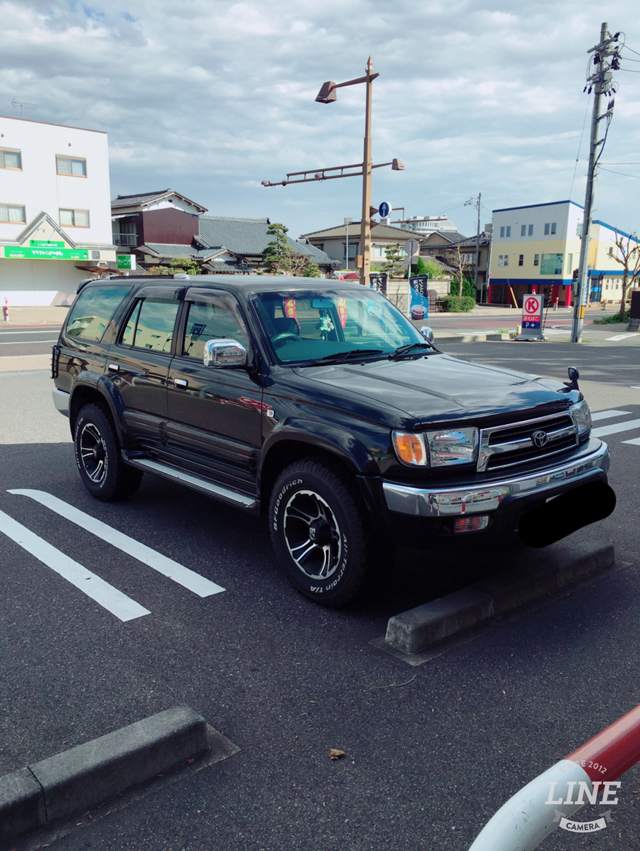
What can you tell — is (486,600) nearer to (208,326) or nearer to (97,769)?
(97,769)

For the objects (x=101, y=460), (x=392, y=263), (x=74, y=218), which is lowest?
(x=101, y=460)

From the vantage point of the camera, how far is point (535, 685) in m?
3.16

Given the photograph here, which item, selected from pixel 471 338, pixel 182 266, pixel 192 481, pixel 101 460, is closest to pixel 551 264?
pixel 182 266

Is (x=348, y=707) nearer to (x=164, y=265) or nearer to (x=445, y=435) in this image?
(x=445, y=435)

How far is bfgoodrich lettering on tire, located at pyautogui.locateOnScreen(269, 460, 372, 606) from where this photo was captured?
11.8 ft

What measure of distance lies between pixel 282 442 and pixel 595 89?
2306 cm

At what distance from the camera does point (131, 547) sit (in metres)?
4.81

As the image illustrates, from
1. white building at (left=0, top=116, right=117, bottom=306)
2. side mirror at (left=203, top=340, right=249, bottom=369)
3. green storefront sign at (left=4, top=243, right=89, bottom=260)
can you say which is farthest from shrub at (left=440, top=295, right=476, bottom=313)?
side mirror at (left=203, top=340, right=249, bottom=369)

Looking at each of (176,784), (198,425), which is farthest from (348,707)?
(198,425)

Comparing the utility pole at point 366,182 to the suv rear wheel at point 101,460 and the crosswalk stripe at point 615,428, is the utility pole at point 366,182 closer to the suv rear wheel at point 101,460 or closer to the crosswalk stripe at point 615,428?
the crosswalk stripe at point 615,428

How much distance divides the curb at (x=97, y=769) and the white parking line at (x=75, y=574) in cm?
126

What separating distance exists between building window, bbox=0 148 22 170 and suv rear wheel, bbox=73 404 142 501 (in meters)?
42.2

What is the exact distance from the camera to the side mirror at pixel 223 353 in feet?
13.1

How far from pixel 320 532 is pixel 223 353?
1.15 meters
